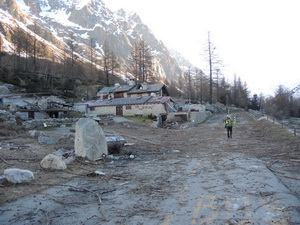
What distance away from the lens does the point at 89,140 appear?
10344 millimetres

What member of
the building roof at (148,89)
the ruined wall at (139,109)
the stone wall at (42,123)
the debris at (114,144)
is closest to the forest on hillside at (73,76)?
the building roof at (148,89)

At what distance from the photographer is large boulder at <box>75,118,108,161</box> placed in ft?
33.6

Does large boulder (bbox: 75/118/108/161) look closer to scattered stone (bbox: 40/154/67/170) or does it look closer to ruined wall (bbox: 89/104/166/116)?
scattered stone (bbox: 40/154/67/170)

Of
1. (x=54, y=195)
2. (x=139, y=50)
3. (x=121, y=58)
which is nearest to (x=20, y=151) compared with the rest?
(x=54, y=195)

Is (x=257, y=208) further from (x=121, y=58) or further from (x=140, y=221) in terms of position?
(x=121, y=58)

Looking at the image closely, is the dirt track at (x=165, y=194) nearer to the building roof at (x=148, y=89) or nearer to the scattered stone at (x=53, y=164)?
the scattered stone at (x=53, y=164)

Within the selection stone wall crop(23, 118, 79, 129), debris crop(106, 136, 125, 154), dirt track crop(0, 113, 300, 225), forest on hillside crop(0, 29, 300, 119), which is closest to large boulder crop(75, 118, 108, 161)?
dirt track crop(0, 113, 300, 225)

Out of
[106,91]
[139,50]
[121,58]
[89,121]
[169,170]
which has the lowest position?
[169,170]

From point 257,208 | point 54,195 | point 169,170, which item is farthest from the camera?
point 169,170

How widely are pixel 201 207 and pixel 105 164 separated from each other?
18.4 feet

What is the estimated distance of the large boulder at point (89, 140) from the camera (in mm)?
10234

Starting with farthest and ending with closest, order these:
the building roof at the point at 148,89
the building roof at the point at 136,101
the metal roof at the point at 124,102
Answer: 1. the building roof at the point at 148,89
2. the metal roof at the point at 124,102
3. the building roof at the point at 136,101

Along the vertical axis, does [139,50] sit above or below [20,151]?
above

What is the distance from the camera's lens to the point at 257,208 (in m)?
5.02
